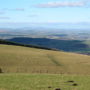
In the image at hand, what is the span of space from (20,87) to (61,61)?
38.8 m

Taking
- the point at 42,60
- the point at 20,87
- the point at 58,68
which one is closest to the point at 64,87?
the point at 20,87

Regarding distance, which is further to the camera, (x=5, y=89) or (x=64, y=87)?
(x=64, y=87)

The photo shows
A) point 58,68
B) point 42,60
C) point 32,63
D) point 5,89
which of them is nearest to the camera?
point 5,89

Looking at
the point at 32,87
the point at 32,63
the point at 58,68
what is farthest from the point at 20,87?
the point at 32,63

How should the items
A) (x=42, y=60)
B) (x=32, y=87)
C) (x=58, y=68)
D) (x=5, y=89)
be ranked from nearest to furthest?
1. (x=5, y=89)
2. (x=32, y=87)
3. (x=58, y=68)
4. (x=42, y=60)

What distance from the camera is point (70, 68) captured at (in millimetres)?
48938

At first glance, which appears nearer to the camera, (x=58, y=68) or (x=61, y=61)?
(x=58, y=68)

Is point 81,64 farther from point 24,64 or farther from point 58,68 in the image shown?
point 24,64

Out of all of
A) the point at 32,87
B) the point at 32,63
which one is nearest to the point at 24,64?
the point at 32,63

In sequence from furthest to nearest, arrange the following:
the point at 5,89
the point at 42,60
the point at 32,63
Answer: the point at 42,60, the point at 32,63, the point at 5,89

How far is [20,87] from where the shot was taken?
17.4m

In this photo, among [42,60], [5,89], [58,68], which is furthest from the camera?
[42,60]

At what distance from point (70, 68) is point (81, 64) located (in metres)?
5.33

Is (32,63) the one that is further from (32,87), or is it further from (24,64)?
(32,87)
